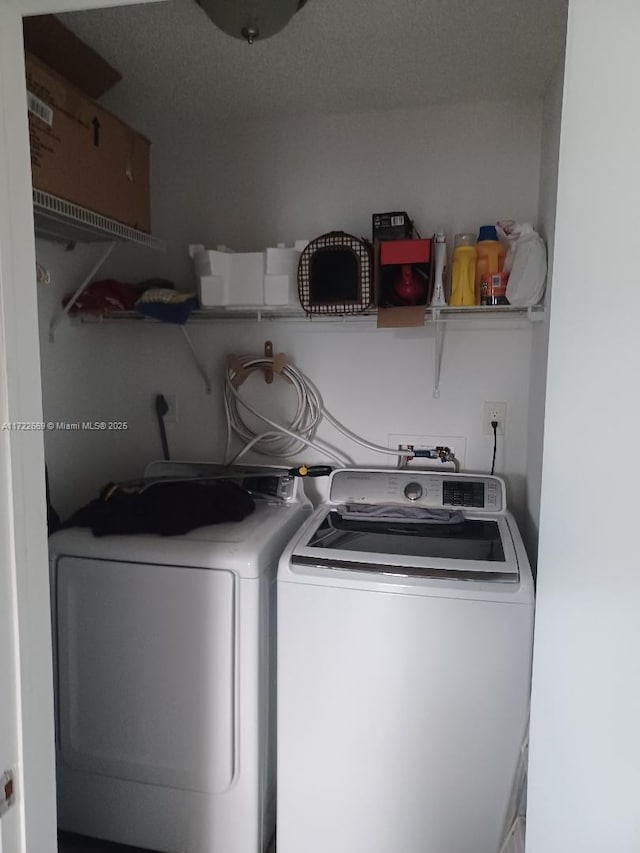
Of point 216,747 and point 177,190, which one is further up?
point 177,190

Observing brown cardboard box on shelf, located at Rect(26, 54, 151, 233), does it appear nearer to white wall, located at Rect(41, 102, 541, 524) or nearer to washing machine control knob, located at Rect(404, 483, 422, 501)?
white wall, located at Rect(41, 102, 541, 524)

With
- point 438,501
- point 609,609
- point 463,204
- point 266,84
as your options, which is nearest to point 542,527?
point 609,609

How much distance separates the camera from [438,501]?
198 centimetres

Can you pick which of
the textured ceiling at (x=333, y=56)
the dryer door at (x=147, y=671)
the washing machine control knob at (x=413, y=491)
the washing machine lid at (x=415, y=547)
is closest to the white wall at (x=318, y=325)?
the textured ceiling at (x=333, y=56)

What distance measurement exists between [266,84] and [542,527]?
176 cm

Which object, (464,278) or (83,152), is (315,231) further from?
(83,152)

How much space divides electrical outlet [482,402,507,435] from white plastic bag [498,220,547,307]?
0.45 m

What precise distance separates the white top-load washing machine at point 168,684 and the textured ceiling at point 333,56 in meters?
1.45

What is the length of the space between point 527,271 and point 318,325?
0.79 meters

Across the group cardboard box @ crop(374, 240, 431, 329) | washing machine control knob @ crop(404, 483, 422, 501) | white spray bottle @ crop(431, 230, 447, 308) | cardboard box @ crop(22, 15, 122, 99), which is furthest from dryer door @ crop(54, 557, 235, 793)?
cardboard box @ crop(22, 15, 122, 99)

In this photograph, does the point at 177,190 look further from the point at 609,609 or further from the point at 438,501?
the point at 609,609

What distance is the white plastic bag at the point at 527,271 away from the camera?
174cm

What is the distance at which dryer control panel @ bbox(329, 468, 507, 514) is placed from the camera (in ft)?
6.47

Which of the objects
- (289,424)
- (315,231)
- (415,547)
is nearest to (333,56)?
(315,231)
